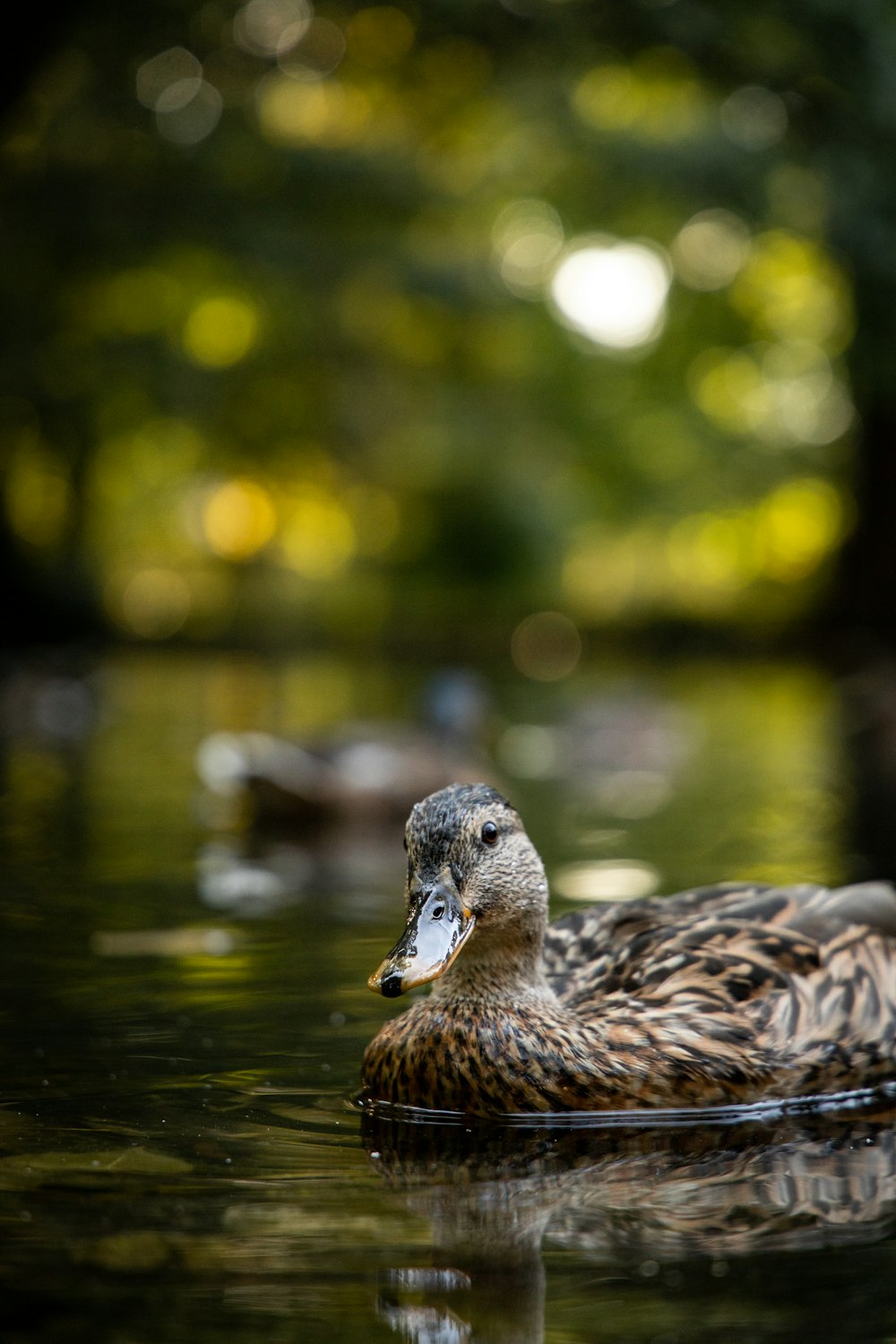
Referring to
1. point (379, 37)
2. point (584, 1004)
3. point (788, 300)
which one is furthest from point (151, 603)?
point (584, 1004)

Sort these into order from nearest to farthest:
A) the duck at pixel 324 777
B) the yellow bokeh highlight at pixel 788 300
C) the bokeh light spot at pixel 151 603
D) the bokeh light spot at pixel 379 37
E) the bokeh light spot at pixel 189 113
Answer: the duck at pixel 324 777, the bokeh light spot at pixel 379 37, the bokeh light spot at pixel 189 113, the bokeh light spot at pixel 151 603, the yellow bokeh highlight at pixel 788 300

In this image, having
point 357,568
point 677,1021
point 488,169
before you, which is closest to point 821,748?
point 677,1021

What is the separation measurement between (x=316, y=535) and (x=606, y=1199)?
55581 millimetres

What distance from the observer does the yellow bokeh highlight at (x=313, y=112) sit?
76.9 ft

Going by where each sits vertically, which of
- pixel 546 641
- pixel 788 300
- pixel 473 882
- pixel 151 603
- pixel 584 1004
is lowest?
pixel 584 1004

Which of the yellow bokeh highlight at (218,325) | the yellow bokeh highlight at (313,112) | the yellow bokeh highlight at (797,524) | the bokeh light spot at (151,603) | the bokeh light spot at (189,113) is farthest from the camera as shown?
the yellow bokeh highlight at (797,524)

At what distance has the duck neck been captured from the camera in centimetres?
469

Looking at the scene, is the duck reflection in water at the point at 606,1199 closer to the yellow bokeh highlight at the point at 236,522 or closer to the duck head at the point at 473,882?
the duck head at the point at 473,882

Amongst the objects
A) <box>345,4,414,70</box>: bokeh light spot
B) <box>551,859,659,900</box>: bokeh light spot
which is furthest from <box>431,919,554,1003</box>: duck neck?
<box>345,4,414,70</box>: bokeh light spot

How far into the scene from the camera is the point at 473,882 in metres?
4.61

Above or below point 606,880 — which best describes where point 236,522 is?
above

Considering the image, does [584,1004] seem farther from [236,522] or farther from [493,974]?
[236,522]

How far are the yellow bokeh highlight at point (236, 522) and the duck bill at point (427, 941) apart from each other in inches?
2037

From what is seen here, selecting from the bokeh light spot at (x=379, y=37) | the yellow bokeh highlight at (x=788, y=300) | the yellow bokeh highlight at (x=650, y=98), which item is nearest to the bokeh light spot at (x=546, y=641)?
the yellow bokeh highlight at (x=788, y=300)
